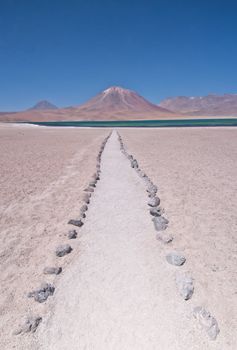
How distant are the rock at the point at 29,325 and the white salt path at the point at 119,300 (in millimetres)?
65

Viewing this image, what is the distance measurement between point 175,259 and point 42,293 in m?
1.91

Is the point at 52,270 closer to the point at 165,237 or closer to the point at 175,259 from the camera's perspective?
the point at 175,259

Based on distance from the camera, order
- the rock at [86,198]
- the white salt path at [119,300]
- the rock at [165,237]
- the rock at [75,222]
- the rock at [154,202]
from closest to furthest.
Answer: the white salt path at [119,300]
the rock at [165,237]
the rock at [75,222]
the rock at [154,202]
the rock at [86,198]

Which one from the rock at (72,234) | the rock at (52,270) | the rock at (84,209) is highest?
the rock at (52,270)

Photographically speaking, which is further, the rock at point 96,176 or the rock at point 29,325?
the rock at point 96,176

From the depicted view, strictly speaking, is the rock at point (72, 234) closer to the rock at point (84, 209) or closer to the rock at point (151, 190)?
the rock at point (84, 209)

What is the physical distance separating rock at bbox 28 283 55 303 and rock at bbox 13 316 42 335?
0.30m

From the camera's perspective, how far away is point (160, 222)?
538cm

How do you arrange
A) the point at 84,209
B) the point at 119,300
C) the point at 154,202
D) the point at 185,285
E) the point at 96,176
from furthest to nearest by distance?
the point at 96,176
the point at 154,202
the point at 84,209
the point at 185,285
the point at 119,300

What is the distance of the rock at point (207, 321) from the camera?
2.85 metres

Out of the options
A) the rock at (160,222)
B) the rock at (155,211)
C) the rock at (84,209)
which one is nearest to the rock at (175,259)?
the rock at (160,222)

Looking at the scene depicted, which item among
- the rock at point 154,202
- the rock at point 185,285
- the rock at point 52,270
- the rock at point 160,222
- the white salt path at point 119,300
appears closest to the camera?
the white salt path at point 119,300

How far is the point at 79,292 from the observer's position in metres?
3.51

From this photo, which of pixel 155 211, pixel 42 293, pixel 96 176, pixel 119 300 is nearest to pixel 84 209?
pixel 155 211
